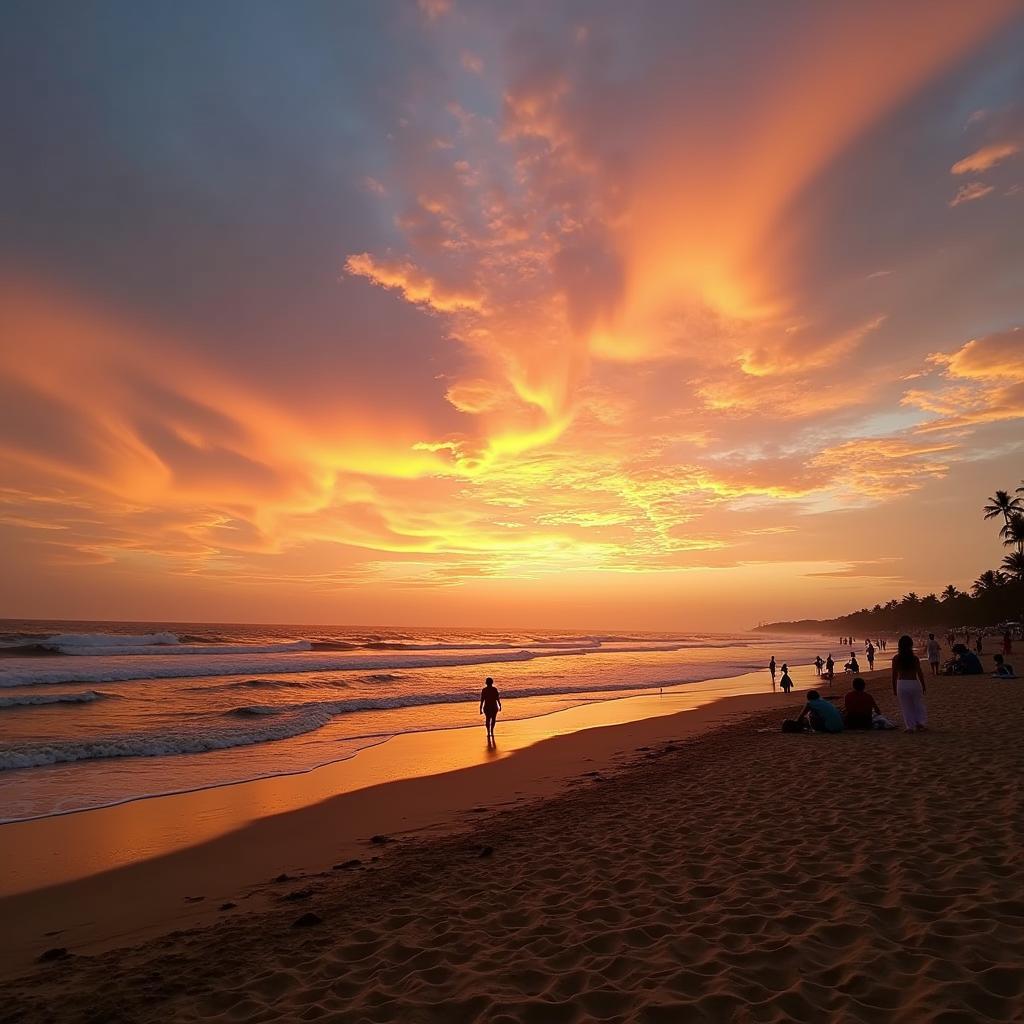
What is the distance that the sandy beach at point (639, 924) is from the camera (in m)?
4.06

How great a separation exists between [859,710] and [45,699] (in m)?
27.5

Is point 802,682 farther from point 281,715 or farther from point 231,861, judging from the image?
point 231,861

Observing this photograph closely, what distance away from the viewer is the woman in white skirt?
13.1m

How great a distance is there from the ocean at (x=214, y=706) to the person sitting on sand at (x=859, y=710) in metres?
11.9

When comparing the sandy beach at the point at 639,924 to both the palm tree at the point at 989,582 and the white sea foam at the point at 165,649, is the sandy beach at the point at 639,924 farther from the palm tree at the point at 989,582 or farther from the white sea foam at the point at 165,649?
the palm tree at the point at 989,582

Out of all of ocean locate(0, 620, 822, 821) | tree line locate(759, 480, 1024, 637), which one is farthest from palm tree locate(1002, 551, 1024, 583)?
ocean locate(0, 620, 822, 821)

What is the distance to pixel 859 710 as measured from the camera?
14.2m

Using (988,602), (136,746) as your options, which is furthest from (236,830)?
(988,602)

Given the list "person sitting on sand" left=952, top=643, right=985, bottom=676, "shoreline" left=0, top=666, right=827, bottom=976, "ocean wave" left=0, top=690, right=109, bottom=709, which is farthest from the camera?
"person sitting on sand" left=952, top=643, right=985, bottom=676

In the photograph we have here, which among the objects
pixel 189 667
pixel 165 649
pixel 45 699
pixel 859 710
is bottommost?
pixel 45 699

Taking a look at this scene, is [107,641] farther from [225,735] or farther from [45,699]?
[225,735]

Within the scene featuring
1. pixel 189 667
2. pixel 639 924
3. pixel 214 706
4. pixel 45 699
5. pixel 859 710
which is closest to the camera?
pixel 639 924

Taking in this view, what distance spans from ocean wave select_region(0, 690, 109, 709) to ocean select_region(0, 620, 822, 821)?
7cm

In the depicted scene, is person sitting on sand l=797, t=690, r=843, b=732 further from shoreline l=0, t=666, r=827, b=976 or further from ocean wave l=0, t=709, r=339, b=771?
ocean wave l=0, t=709, r=339, b=771
